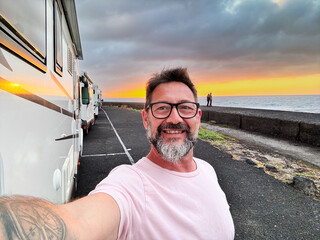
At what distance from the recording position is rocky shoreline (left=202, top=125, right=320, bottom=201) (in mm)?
4184

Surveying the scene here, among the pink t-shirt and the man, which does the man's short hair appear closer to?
the man

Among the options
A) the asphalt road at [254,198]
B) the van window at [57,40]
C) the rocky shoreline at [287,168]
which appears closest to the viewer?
the van window at [57,40]

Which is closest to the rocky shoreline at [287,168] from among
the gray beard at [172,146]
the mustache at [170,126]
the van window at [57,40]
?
the gray beard at [172,146]

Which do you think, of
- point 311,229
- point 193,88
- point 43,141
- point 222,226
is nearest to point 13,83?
point 43,141

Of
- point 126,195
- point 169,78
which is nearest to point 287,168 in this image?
point 169,78

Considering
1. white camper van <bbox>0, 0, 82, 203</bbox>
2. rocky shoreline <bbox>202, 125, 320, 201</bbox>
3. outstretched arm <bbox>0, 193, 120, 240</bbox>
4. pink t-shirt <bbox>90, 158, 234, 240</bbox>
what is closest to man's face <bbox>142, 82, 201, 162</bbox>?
pink t-shirt <bbox>90, 158, 234, 240</bbox>

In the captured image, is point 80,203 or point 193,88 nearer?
point 80,203

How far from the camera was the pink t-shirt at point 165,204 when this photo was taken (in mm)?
1248

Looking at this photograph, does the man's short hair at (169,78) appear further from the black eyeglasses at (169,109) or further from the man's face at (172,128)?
the black eyeglasses at (169,109)

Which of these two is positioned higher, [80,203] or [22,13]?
[22,13]

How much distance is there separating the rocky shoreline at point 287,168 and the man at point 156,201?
3675 millimetres

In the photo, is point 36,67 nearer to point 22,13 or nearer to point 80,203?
point 22,13

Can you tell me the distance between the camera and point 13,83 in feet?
2.88

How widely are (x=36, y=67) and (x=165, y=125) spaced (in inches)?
41.1
